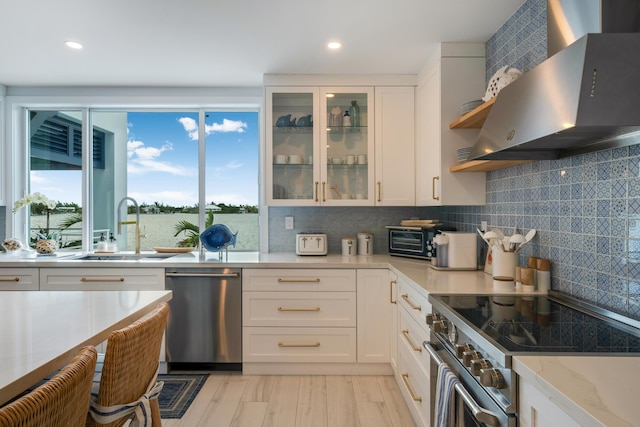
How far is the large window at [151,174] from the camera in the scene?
12.3 ft

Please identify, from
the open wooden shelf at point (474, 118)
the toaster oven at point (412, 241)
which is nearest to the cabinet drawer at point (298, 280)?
the toaster oven at point (412, 241)

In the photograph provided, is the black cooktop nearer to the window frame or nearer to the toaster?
the toaster

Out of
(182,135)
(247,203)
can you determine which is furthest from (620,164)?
(182,135)

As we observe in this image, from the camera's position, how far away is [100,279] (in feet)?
9.77

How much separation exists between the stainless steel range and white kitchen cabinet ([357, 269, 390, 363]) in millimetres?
1049

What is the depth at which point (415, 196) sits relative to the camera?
323 centimetres

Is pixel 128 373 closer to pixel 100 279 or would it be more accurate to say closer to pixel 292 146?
pixel 100 279

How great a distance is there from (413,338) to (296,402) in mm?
888

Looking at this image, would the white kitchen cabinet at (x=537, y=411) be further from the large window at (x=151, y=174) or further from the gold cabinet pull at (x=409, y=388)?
the large window at (x=151, y=174)

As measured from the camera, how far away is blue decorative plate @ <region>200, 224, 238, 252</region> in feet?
10.5

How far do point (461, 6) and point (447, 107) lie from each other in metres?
0.64

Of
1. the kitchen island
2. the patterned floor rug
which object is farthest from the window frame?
the kitchen island

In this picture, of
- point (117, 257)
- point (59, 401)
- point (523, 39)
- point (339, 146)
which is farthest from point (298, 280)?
point (59, 401)

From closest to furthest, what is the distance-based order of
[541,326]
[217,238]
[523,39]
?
[541,326]
[523,39]
[217,238]
